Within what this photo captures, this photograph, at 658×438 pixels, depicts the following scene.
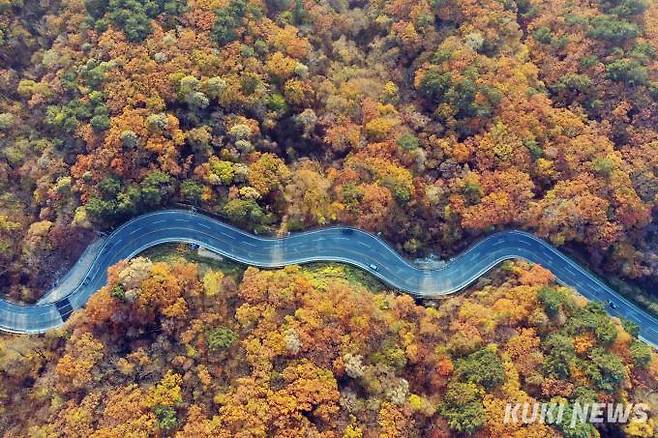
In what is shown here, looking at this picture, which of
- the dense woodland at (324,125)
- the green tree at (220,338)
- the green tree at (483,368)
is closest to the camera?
the green tree at (220,338)

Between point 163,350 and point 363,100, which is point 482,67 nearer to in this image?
point 363,100

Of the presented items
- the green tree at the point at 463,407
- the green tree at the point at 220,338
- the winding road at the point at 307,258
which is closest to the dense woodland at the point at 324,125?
the winding road at the point at 307,258

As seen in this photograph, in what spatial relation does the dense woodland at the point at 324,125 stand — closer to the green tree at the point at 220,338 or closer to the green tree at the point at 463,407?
the green tree at the point at 220,338

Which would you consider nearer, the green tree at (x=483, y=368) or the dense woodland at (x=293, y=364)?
the dense woodland at (x=293, y=364)

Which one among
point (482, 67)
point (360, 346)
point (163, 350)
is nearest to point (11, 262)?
point (163, 350)

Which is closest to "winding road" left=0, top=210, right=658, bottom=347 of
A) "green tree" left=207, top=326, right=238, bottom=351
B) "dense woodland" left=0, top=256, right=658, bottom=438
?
"dense woodland" left=0, top=256, right=658, bottom=438
